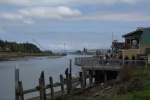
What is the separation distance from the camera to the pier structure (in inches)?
1531

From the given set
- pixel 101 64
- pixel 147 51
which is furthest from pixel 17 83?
pixel 147 51

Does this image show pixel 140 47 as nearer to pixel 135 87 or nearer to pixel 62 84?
pixel 62 84

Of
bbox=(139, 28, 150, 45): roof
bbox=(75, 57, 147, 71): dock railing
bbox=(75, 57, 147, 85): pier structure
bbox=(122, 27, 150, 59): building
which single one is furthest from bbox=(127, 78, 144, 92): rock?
bbox=(139, 28, 150, 45): roof

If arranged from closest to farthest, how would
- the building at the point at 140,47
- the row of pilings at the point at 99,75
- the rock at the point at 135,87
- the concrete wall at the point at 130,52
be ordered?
the rock at the point at 135,87
the row of pilings at the point at 99,75
the building at the point at 140,47
the concrete wall at the point at 130,52

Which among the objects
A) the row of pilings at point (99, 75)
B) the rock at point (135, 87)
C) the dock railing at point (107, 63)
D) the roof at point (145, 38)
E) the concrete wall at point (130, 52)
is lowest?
the row of pilings at point (99, 75)

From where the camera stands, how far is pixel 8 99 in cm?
3922

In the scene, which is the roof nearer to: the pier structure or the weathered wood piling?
the pier structure

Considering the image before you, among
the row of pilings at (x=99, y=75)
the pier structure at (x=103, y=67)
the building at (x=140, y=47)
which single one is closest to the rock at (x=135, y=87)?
the pier structure at (x=103, y=67)

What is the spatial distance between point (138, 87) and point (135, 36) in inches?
1202

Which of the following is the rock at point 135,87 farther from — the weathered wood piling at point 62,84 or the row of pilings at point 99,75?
the row of pilings at point 99,75

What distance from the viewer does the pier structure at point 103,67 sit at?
38.9 m

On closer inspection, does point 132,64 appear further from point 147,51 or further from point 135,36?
point 135,36

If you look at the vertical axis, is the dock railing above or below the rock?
above

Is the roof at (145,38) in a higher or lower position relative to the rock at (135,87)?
higher
